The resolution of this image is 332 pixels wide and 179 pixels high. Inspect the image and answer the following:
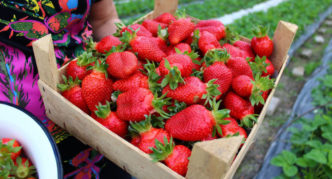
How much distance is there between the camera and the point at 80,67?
40.0 inches

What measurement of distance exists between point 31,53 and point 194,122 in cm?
69

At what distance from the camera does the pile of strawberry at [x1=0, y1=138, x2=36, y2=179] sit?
80 cm

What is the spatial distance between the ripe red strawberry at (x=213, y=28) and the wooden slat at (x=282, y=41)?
9.0 inches

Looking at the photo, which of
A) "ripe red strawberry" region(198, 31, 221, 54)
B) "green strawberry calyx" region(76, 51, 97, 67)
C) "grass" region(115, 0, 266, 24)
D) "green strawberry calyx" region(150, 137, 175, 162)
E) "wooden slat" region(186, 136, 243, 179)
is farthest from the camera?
"grass" region(115, 0, 266, 24)

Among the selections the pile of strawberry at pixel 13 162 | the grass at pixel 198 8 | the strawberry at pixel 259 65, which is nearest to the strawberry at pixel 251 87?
the strawberry at pixel 259 65

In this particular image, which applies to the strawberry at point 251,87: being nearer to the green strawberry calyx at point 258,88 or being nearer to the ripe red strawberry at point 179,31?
the green strawberry calyx at point 258,88

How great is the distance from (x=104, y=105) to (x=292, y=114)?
1996 mm

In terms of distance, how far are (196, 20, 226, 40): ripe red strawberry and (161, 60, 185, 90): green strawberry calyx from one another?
1.32 ft

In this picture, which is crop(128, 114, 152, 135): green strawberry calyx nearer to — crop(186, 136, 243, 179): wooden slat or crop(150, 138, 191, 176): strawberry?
crop(150, 138, 191, 176): strawberry

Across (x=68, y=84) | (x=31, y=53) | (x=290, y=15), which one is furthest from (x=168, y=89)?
(x=290, y=15)

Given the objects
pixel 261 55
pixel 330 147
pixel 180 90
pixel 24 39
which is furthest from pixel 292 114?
pixel 24 39

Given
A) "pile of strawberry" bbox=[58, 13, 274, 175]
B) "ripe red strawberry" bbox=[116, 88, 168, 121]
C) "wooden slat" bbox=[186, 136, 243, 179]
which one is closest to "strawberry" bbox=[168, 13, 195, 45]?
"pile of strawberry" bbox=[58, 13, 274, 175]

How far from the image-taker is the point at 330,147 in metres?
1.74

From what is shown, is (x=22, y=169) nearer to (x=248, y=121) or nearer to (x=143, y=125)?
(x=143, y=125)
